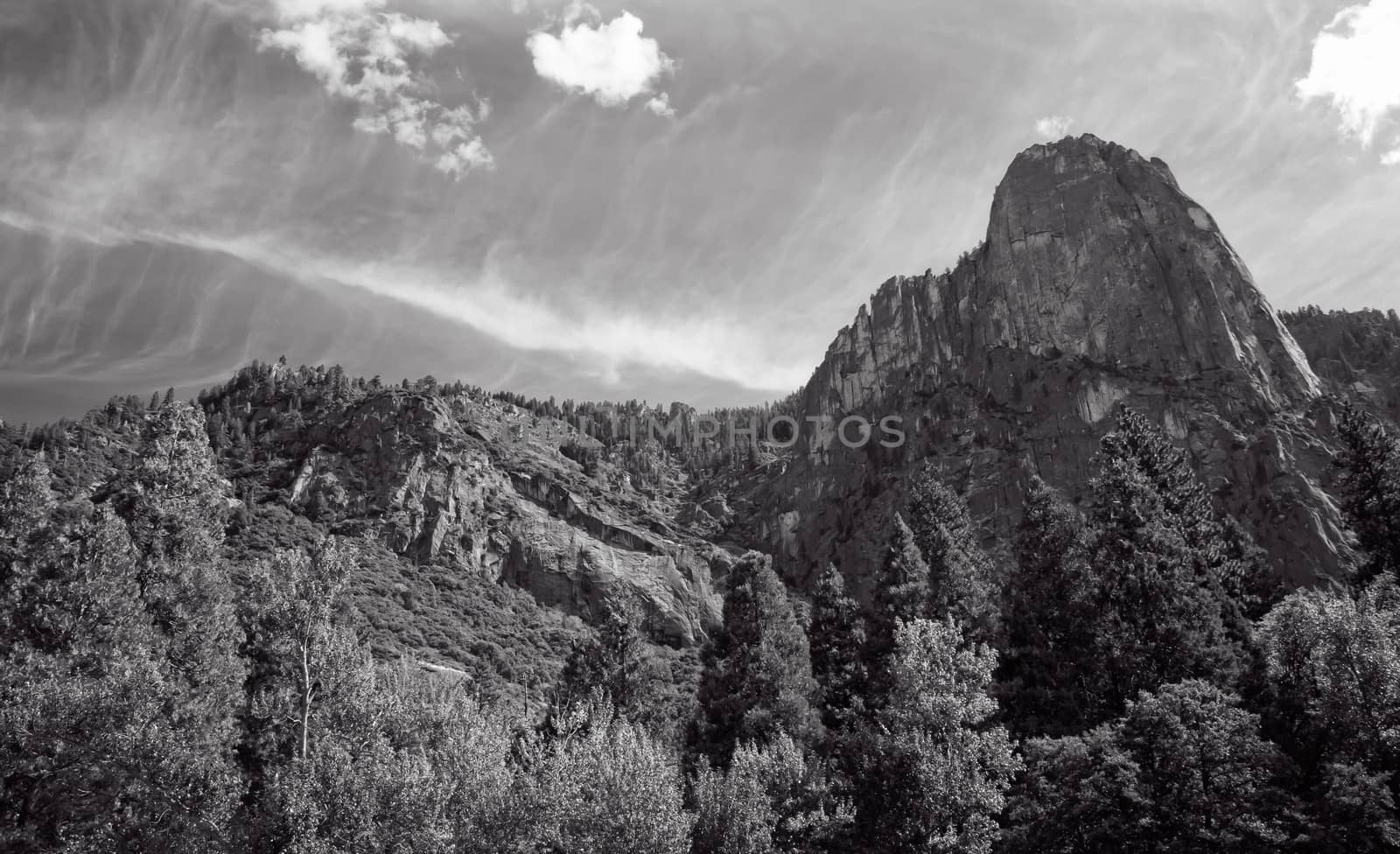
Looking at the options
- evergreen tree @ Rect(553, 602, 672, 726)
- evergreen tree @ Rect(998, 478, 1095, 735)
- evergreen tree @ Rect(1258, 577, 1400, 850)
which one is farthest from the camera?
evergreen tree @ Rect(553, 602, 672, 726)

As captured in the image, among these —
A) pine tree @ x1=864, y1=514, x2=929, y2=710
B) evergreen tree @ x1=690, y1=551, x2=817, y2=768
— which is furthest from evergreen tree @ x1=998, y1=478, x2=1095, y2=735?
evergreen tree @ x1=690, y1=551, x2=817, y2=768

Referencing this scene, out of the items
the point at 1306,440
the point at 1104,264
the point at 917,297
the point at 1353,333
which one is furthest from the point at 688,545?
the point at 1353,333

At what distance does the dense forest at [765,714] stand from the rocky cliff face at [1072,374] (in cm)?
6400

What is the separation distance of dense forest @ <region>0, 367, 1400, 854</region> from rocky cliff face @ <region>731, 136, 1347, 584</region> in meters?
64.0

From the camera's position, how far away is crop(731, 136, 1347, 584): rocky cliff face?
104 meters

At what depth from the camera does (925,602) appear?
139 feet

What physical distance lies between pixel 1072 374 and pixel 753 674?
109 metres

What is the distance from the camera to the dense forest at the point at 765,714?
2472 centimetres

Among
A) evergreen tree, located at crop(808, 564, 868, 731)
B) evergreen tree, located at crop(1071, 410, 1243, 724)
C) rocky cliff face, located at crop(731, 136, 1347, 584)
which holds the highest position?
rocky cliff face, located at crop(731, 136, 1347, 584)

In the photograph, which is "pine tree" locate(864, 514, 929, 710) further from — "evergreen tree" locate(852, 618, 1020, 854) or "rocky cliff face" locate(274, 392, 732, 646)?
"rocky cliff face" locate(274, 392, 732, 646)

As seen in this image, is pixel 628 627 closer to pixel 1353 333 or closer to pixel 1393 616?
pixel 1393 616

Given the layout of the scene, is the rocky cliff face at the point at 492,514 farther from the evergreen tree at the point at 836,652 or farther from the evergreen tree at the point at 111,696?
the evergreen tree at the point at 111,696

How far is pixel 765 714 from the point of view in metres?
39.8

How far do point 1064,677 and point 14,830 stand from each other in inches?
1669
